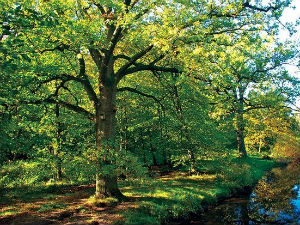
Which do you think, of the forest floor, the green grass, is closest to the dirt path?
the forest floor

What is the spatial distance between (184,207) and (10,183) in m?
12.0

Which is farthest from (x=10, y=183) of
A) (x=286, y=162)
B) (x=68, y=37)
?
(x=286, y=162)

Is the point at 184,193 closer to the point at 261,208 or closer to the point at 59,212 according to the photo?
the point at 261,208

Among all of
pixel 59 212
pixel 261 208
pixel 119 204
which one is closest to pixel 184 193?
pixel 119 204

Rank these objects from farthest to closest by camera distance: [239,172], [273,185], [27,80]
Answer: [273,185]
[239,172]
[27,80]

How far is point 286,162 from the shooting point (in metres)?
39.7

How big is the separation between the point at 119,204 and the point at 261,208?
881 cm

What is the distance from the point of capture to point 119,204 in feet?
42.2

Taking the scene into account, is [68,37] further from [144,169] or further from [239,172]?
[239,172]

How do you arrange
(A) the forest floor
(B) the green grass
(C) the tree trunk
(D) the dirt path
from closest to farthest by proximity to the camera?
(D) the dirt path
(A) the forest floor
(B) the green grass
(C) the tree trunk

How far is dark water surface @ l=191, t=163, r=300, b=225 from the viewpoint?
43.5 ft

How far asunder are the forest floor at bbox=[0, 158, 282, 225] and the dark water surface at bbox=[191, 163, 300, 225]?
944 millimetres

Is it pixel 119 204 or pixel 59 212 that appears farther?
pixel 119 204

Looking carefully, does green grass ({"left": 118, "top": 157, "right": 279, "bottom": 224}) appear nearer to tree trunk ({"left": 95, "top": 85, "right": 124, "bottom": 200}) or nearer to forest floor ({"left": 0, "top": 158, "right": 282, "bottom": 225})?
forest floor ({"left": 0, "top": 158, "right": 282, "bottom": 225})
